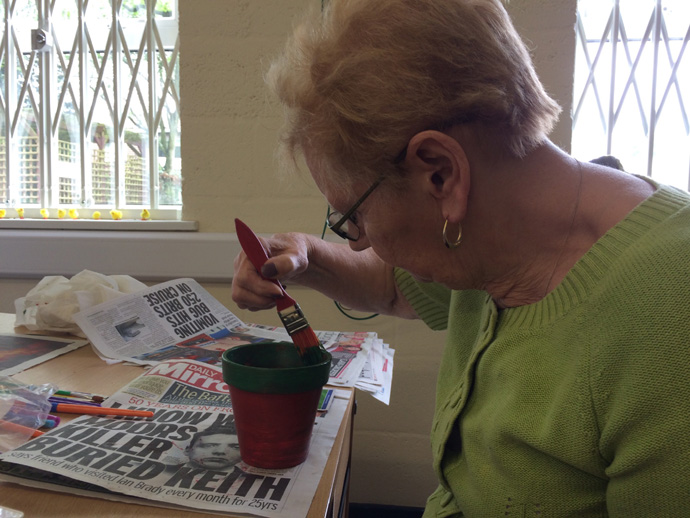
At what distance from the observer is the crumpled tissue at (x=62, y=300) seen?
102cm

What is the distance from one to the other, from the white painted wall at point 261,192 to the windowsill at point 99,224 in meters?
0.05

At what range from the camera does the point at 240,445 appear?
22.0 inches

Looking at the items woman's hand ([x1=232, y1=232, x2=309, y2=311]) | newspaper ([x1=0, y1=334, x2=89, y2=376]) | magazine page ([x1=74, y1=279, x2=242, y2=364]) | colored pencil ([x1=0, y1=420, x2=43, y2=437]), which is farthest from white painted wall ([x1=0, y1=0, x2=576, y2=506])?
colored pencil ([x1=0, y1=420, x2=43, y2=437])

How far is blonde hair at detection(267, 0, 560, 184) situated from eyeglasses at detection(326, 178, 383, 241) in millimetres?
27

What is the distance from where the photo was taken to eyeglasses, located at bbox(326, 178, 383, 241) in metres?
0.61

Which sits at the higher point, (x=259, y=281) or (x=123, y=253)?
(x=259, y=281)

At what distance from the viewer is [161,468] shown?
0.53 metres

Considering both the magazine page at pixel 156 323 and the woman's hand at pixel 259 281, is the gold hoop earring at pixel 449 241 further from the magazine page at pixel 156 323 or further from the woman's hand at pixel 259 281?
the magazine page at pixel 156 323

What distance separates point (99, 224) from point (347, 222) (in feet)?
3.85

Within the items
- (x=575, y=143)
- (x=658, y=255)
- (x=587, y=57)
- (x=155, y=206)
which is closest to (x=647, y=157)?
(x=575, y=143)

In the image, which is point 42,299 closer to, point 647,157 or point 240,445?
point 240,445

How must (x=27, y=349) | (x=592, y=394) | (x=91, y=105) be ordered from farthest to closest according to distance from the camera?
1. (x=91, y=105)
2. (x=27, y=349)
3. (x=592, y=394)

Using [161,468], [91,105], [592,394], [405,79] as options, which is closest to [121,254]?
[91,105]

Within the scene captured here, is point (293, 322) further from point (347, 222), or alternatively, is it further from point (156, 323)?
point (156, 323)
